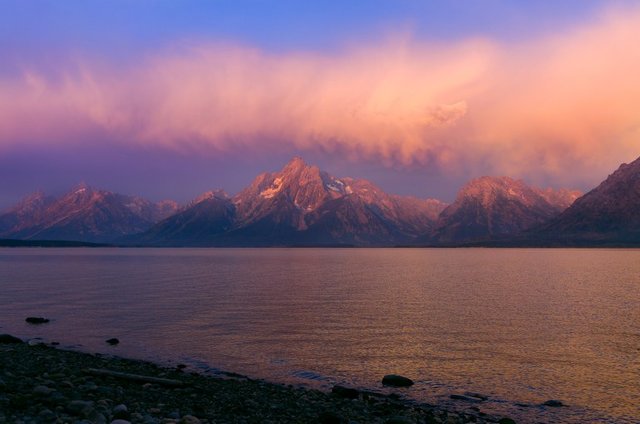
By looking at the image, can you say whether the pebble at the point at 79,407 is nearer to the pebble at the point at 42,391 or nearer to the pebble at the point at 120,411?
the pebble at the point at 120,411

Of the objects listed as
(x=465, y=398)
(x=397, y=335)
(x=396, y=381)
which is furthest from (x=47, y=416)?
(x=397, y=335)

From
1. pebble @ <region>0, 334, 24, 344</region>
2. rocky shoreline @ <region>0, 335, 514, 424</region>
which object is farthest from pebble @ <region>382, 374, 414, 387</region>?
pebble @ <region>0, 334, 24, 344</region>

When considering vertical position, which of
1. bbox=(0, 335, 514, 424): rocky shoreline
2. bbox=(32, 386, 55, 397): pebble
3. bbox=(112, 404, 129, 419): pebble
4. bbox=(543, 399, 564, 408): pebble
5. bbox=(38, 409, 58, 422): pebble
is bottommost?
bbox=(543, 399, 564, 408): pebble

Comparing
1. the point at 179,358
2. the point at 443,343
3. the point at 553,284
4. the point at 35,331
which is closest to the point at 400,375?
the point at 443,343

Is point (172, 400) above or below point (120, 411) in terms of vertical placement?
below

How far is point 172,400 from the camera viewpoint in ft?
86.7

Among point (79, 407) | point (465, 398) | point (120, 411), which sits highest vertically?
point (79, 407)

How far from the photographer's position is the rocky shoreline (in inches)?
858

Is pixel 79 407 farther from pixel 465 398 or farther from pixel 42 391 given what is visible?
pixel 465 398

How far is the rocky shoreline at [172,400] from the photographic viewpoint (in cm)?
2180

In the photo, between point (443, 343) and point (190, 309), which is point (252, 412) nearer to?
point (443, 343)

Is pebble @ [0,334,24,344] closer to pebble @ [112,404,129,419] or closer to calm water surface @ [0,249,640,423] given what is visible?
calm water surface @ [0,249,640,423]

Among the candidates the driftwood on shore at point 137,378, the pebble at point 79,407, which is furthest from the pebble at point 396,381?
the pebble at point 79,407

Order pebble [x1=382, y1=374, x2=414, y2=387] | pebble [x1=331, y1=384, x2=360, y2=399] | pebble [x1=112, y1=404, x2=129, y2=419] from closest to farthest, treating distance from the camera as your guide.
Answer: pebble [x1=112, y1=404, x2=129, y2=419] < pebble [x1=331, y1=384, x2=360, y2=399] < pebble [x1=382, y1=374, x2=414, y2=387]
